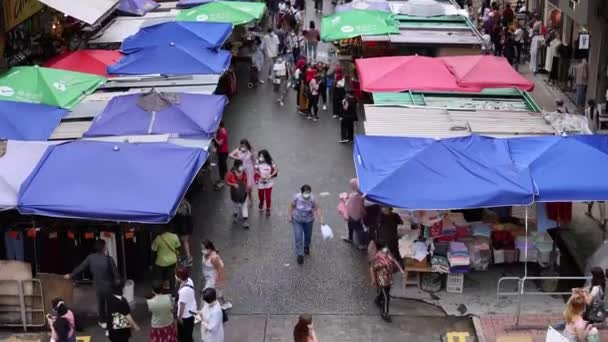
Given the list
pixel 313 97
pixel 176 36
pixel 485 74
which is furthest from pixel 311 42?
pixel 485 74

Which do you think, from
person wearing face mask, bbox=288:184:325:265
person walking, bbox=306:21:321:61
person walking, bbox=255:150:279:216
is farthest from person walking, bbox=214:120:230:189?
person walking, bbox=306:21:321:61

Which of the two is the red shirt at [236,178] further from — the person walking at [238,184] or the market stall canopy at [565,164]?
the market stall canopy at [565,164]

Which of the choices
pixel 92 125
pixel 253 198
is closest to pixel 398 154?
pixel 253 198

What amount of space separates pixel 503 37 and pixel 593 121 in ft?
27.4

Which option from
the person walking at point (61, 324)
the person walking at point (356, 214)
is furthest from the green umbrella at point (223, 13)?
the person walking at point (61, 324)

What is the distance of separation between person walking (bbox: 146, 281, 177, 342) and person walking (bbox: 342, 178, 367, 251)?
4.36 metres

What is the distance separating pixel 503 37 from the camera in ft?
93.9

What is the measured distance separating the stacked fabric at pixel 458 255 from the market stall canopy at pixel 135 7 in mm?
15750

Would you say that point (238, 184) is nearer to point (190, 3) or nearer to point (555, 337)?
point (555, 337)

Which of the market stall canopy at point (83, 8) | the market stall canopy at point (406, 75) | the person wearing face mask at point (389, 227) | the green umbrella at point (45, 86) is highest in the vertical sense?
the market stall canopy at point (83, 8)

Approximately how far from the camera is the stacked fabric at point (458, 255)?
45.2 feet

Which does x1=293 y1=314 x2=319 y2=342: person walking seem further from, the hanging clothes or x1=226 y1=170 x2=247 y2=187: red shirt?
x1=226 y1=170 x2=247 y2=187: red shirt

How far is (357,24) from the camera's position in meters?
24.3

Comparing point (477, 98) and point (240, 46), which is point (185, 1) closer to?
point (240, 46)
